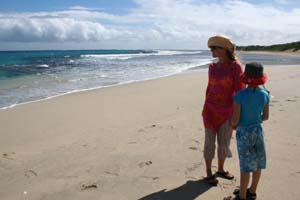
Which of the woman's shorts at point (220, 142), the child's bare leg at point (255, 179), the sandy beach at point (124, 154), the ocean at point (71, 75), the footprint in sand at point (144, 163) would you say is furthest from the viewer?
the ocean at point (71, 75)

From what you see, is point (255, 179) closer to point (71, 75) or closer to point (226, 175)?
point (226, 175)

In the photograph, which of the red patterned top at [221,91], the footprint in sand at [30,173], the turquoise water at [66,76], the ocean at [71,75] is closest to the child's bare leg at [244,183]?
the red patterned top at [221,91]

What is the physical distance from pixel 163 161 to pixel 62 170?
1.31 meters

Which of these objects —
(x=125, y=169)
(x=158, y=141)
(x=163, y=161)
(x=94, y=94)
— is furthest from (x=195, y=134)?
(x=94, y=94)

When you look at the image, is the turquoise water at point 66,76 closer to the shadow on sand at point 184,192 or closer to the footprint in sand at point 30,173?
the footprint in sand at point 30,173

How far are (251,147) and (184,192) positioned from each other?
92 centimetres

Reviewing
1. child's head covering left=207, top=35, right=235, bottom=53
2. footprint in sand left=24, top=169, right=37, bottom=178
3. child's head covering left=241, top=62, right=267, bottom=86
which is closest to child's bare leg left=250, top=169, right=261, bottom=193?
child's head covering left=241, top=62, right=267, bottom=86

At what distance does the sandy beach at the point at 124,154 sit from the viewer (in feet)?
13.0

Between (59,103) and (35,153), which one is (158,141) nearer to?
(35,153)

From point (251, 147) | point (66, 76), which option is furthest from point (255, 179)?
point (66, 76)

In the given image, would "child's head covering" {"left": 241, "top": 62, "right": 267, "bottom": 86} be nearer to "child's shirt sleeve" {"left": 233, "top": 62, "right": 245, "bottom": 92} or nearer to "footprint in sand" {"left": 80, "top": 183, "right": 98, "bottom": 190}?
"child's shirt sleeve" {"left": 233, "top": 62, "right": 245, "bottom": 92}

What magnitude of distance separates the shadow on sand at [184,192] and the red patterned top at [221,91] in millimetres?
639

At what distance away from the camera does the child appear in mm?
3361

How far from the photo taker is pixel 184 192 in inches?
153
